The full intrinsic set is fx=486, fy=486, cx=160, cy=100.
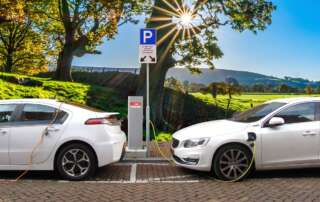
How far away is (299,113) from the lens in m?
9.24

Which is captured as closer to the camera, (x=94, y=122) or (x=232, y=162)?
(x=232, y=162)

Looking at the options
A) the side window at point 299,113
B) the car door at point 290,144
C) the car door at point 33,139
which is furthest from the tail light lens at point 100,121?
the side window at point 299,113

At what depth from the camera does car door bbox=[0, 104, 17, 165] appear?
345 inches

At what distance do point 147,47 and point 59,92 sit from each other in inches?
274

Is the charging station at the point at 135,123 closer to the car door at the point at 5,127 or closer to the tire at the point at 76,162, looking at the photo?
the tire at the point at 76,162

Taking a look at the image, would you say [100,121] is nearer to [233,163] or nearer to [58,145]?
[58,145]

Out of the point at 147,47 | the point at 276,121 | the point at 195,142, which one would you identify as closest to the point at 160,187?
the point at 195,142

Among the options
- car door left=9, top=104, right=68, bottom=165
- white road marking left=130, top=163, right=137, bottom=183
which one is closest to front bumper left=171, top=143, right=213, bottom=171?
white road marking left=130, top=163, right=137, bottom=183

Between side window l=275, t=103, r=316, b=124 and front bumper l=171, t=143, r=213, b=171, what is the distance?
161 centimetres

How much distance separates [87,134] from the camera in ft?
28.7

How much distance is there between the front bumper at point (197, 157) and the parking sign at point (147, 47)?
10.8ft

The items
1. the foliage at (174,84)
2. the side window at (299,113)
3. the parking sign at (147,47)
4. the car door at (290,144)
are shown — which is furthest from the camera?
the foliage at (174,84)

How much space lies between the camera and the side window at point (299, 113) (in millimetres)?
9155

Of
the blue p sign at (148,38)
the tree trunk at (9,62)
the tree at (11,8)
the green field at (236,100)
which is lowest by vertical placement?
the green field at (236,100)
